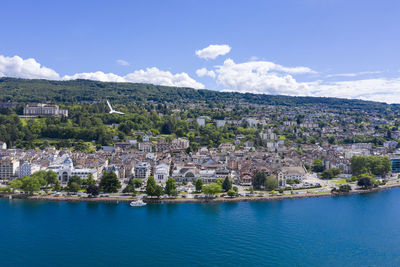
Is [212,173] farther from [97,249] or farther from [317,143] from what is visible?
[317,143]

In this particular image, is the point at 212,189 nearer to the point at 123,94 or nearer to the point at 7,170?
the point at 7,170

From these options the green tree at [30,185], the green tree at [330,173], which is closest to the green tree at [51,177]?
the green tree at [30,185]

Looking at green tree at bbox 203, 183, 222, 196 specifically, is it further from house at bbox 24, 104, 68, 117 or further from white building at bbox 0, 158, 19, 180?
house at bbox 24, 104, 68, 117

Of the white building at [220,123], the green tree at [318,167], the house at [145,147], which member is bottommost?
the green tree at [318,167]

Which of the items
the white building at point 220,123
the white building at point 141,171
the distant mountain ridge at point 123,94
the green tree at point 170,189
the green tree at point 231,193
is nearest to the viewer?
the green tree at point 231,193

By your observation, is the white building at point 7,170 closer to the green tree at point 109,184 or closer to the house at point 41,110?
the green tree at point 109,184

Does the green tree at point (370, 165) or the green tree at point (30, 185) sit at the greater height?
the green tree at point (370, 165)

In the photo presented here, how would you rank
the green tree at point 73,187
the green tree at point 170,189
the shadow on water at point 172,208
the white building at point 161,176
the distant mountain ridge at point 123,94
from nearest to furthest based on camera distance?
the shadow on water at point 172,208
the green tree at point 170,189
the green tree at point 73,187
the white building at point 161,176
the distant mountain ridge at point 123,94

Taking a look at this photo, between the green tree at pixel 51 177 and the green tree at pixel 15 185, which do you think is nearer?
the green tree at pixel 15 185
